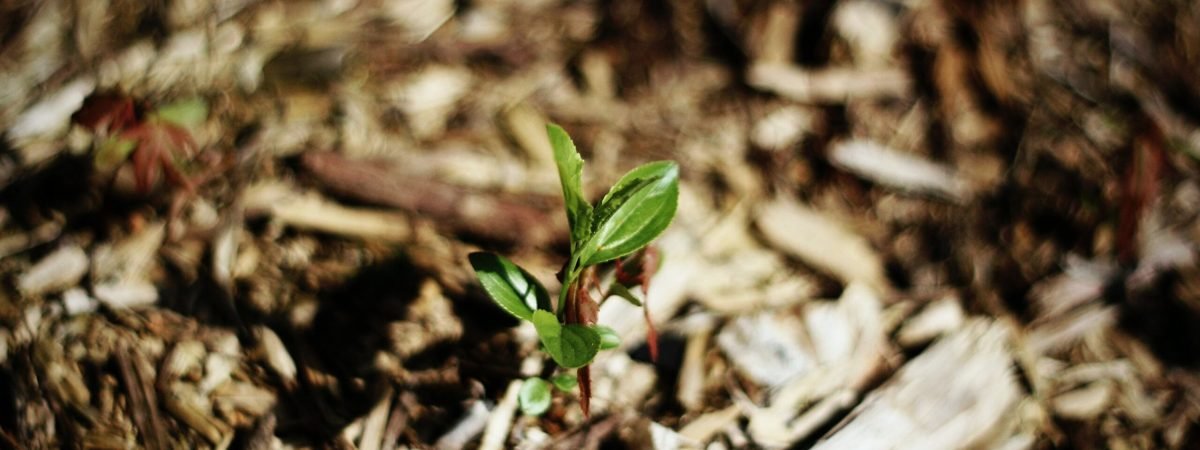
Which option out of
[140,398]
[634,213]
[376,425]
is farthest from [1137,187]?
[140,398]

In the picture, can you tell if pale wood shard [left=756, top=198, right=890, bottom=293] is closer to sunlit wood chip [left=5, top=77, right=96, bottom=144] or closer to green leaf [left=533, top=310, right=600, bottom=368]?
green leaf [left=533, top=310, right=600, bottom=368]

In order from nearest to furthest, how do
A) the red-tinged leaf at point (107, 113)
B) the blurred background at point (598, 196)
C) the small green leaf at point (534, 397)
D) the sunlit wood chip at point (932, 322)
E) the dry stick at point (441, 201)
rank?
the small green leaf at point (534, 397) → the blurred background at point (598, 196) → the red-tinged leaf at point (107, 113) → the sunlit wood chip at point (932, 322) → the dry stick at point (441, 201)

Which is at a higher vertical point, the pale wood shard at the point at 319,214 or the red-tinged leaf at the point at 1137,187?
the pale wood shard at the point at 319,214

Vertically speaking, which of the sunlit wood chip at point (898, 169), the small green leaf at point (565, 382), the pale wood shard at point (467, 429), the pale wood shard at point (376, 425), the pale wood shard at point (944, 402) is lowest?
Result: the pale wood shard at point (944, 402)

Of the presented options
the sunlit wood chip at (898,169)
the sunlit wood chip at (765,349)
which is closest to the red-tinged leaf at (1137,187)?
the sunlit wood chip at (898,169)

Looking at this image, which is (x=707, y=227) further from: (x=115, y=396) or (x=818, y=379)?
(x=115, y=396)

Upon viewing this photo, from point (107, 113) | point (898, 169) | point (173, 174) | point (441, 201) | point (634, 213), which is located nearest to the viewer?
point (634, 213)

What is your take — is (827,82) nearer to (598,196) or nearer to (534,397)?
(598,196)

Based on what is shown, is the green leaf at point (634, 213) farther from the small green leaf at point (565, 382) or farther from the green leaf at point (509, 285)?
the small green leaf at point (565, 382)
